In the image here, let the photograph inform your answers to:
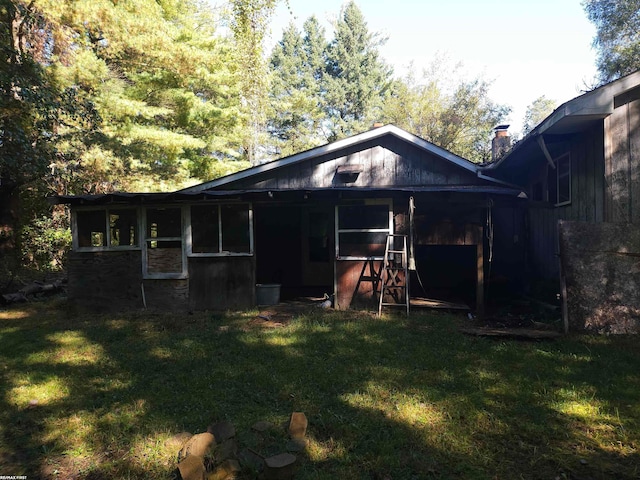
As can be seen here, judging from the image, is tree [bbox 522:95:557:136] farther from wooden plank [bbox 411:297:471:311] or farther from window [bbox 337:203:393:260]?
wooden plank [bbox 411:297:471:311]

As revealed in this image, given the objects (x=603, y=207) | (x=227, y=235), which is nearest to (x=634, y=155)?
(x=603, y=207)

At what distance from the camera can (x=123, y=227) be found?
30.7 feet

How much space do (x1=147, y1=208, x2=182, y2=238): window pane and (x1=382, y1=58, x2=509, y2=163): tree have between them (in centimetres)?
2412

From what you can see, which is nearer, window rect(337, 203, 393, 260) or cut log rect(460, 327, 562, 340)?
cut log rect(460, 327, 562, 340)

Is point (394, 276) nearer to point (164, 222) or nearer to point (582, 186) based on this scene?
point (582, 186)

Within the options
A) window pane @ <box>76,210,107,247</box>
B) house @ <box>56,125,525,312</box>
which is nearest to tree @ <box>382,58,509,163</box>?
house @ <box>56,125,525,312</box>

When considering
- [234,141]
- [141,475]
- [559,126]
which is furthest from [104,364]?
[234,141]

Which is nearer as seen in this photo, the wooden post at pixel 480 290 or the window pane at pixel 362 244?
the wooden post at pixel 480 290

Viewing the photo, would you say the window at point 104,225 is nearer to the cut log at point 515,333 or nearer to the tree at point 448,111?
the cut log at point 515,333

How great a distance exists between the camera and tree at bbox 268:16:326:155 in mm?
29266

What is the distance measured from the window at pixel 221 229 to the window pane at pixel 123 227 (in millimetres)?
1473

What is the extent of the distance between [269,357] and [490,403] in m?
2.88

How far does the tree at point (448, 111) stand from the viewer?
28.7m

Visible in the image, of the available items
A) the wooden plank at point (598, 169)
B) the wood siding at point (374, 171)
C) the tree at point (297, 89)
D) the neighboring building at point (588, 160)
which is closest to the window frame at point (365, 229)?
the wood siding at point (374, 171)
